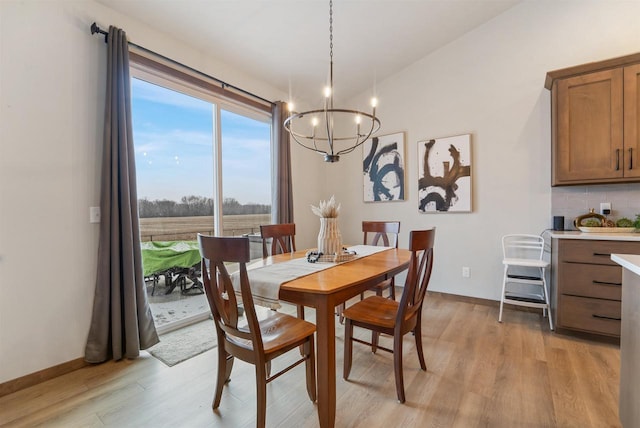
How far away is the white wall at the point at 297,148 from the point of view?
1885 mm

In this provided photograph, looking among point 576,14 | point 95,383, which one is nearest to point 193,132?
point 95,383

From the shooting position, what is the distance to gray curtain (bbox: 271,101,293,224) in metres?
3.67

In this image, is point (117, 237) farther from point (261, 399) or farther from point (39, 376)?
point (261, 399)

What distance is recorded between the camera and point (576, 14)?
291 cm

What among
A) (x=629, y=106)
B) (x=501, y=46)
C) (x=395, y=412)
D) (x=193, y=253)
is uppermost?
(x=501, y=46)

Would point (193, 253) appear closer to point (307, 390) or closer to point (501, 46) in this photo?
point (307, 390)

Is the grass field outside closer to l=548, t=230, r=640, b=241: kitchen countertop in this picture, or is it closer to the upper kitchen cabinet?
l=548, t=230, r=640, b=241: kitchen countertop

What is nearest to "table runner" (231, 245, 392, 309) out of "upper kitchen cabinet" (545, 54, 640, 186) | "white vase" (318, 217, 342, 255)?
"white vase" (318, 217, 342, 255)

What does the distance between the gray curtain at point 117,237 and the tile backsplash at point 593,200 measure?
4000 millimetres

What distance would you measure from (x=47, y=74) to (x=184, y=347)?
2.25m

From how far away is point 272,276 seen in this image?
5.45ft

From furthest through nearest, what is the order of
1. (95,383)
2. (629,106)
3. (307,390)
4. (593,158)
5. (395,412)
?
(593,158), (629,106), (95,383), (307,390), (395,412)

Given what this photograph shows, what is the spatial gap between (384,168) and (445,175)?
831mm

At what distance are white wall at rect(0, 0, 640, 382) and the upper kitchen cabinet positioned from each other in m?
0.38
